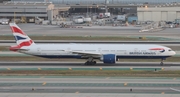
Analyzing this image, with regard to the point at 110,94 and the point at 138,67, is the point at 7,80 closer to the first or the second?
the point at 110,94

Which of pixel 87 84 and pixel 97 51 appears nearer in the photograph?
pixel 87 84

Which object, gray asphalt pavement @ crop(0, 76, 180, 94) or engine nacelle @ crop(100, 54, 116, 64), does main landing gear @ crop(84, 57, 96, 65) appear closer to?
engine nacelle @ crop(100, 54, 116, 64)

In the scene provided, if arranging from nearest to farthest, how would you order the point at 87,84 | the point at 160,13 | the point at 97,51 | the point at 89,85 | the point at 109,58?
the point at 89,85
the point at 87,84
the point at 109,58
the point at 97,51
the point at 160,13

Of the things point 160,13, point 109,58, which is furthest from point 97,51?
point 160,13

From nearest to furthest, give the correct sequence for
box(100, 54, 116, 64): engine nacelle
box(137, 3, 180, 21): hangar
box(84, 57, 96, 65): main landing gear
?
box(100, 54, 116, 64): engine nacelle < box(84, 57, 96, 65): main landing gear < box(137, 3, 180, 21): hangar

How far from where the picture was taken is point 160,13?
163 metres

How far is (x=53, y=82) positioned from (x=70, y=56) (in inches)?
582

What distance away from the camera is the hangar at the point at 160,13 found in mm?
161500

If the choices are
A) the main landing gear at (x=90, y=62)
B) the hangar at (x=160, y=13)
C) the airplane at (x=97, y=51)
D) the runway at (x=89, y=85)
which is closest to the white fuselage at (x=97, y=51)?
the airplane at (x=97, y=51)

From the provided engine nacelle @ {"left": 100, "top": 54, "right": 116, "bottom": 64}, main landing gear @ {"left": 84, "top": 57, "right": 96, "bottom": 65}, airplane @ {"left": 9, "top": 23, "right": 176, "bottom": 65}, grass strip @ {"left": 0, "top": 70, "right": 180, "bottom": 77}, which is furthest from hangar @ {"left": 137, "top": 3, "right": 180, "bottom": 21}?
grass strip @ {"left": 0, "top": 70, "right": 180, "bottom": 77}

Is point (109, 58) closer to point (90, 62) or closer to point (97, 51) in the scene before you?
point (97, 51)

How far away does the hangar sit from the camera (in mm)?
161500

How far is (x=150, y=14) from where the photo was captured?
538 ft

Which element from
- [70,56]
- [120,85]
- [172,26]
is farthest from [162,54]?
[172,26]
